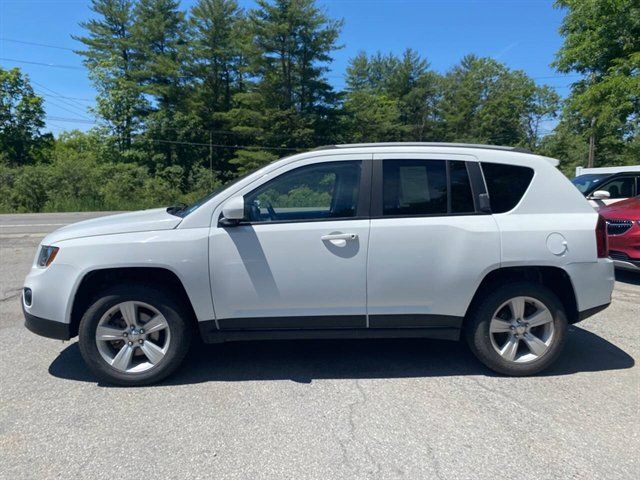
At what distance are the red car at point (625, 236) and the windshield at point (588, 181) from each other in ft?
8.44

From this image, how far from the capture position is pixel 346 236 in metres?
3.60

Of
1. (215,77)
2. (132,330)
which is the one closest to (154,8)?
(215,77)

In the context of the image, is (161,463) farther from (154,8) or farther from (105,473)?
(154,8)

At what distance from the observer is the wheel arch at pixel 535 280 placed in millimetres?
3787

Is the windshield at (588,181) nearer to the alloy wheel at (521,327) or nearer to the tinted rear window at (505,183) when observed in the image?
the tinted rear window at (505,183)

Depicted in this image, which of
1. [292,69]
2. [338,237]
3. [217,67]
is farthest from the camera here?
[217,67]

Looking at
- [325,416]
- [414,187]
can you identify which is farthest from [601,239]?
[325,416]

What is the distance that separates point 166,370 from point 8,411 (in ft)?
3.51

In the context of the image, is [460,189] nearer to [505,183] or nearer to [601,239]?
[505,183]

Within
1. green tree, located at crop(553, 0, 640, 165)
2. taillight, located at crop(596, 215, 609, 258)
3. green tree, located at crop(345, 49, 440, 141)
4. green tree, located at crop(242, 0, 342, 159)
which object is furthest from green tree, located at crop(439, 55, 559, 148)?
taillight, located at crop(596, 215, 609, 258)

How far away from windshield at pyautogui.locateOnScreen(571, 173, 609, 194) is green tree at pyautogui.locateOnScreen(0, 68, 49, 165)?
50.4 m

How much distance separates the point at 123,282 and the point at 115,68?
4456cm

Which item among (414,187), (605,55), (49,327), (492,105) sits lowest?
(49,327)

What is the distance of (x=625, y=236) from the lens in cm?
660
